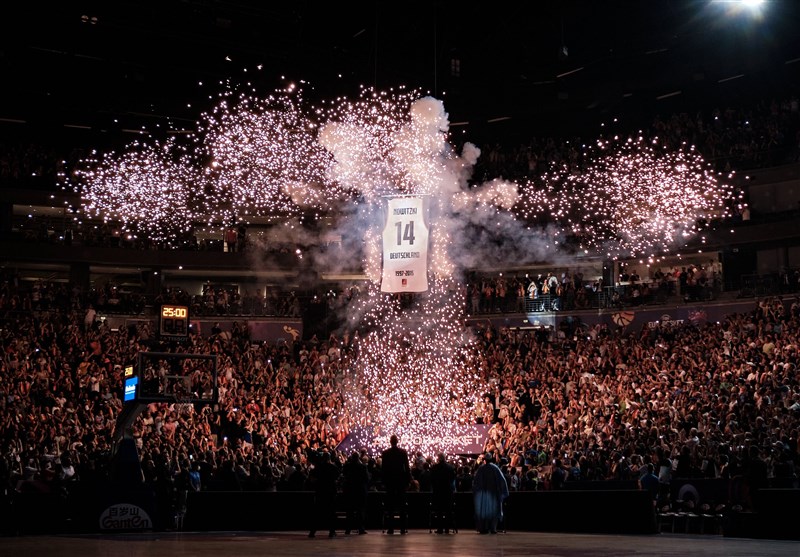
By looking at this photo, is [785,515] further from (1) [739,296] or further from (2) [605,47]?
→ (2) [605,47]

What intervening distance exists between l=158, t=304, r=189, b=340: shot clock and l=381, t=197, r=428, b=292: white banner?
529 centimetres

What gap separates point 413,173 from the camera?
30.7 metres

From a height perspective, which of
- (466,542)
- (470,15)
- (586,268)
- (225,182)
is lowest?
(466,542)

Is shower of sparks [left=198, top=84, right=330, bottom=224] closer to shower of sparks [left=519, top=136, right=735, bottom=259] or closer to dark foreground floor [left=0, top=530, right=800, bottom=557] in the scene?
shower of sparks [left=519, top=136, right=735, bottom=259]

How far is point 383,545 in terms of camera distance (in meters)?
14.7

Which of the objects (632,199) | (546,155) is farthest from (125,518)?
(546,155)

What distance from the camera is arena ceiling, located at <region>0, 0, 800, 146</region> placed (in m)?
30.7

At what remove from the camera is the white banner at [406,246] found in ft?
76.1

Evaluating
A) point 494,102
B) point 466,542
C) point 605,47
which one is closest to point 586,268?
point 494,102

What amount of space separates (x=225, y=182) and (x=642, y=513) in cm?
2622

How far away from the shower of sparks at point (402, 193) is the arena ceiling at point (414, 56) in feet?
5.38

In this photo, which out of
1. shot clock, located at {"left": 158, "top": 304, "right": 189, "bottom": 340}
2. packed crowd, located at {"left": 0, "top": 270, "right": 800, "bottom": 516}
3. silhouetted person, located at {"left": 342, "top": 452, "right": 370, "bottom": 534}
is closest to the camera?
silhouetted person, located at {"left": 342, "top": 452, "right": 370, "bottom": 534}

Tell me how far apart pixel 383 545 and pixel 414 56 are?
22352 mm

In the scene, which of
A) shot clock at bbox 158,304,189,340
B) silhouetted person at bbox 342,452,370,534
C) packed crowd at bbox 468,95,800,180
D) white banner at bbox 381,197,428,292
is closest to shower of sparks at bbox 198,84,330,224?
white banner at bbox 381,197,428,292
